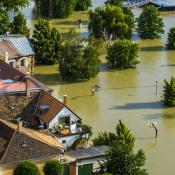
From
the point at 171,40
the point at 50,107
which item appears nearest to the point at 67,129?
the point at 50,107

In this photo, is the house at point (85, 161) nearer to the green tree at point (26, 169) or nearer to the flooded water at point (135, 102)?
the green tree at point (26, 169)

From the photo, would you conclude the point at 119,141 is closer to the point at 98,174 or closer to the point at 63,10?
the point at 98,174

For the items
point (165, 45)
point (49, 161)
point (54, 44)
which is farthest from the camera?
point (165, 45)

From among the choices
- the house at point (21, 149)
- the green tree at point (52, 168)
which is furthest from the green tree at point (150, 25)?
the green tree at point (52, 168)

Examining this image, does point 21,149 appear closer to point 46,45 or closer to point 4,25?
point 46,45

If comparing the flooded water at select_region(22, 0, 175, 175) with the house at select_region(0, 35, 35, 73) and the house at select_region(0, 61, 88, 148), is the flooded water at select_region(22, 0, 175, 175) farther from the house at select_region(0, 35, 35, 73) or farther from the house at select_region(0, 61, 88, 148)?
the house at select_region(0, 61, 88, 148)

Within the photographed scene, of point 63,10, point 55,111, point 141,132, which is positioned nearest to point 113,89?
point 141,132
